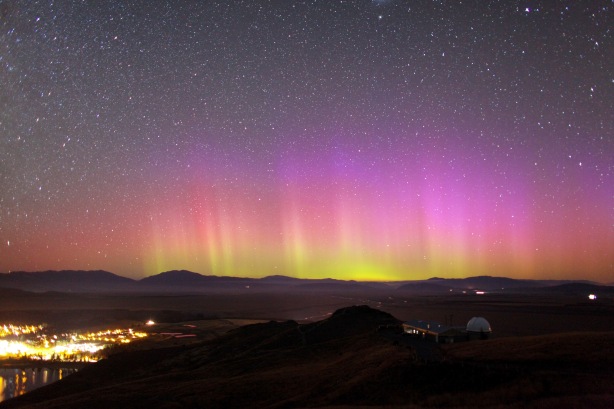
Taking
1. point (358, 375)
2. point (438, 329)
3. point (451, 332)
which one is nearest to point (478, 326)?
point (451, 332)

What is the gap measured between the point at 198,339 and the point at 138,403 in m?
48.0

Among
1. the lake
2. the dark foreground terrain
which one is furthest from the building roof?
the lake

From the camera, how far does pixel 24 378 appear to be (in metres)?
60.6

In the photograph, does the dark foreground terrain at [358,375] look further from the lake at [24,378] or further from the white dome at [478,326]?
the lake at [24,378]

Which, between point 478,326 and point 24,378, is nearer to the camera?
point 478,326

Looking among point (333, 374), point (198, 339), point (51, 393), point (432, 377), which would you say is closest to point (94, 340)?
point (198, 339)

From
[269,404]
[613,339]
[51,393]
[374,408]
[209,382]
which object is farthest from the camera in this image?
[51,393]

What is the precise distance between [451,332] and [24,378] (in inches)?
1972

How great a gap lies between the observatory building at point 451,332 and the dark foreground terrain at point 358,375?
1.83m

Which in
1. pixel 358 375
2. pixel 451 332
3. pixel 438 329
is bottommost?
pixel 358 375

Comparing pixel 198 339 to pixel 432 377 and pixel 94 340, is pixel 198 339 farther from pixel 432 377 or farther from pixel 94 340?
pixel 432 377

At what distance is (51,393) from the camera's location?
153 feet

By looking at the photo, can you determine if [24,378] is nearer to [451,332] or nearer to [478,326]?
[451,332]

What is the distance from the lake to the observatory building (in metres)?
40.2
